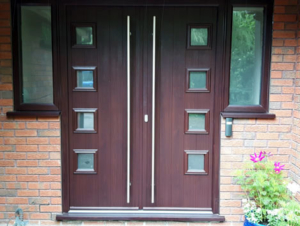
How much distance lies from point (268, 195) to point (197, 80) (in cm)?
129

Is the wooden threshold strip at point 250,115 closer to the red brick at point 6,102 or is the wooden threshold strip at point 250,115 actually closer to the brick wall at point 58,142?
the brick wall at point 58,142

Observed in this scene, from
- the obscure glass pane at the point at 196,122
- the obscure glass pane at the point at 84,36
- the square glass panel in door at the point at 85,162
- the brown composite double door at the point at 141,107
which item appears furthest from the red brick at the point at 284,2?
the square glass panel in door at the point at 85,162

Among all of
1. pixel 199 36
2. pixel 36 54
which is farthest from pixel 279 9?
pixel 36 54

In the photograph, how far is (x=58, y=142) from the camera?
3.04 metres

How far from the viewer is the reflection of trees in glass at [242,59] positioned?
2.96 m

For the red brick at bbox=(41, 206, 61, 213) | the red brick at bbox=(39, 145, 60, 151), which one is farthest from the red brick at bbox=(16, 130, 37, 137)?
the red brick at bbox=(41, 206, 61, 213)

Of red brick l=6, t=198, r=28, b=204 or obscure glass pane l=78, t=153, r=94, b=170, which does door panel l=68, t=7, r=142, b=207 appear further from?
red brick l=6, t=198, r=28, b=204

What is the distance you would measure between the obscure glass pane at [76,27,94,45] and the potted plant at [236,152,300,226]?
1967mm

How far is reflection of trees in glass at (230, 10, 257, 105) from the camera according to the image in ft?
9.70

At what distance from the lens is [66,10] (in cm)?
296

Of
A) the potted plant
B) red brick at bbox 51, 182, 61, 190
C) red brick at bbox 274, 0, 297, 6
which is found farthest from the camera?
red brick at bbox 51, 182, 61, 190

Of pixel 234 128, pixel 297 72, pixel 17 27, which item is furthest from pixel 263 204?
pixel 17 27

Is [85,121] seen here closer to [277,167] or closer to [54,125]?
[54,125]

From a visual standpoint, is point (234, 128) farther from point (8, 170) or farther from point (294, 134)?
point (8, 170)
